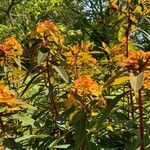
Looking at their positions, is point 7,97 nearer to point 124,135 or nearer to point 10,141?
point 10,141

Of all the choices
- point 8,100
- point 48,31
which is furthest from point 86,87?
point 48,31

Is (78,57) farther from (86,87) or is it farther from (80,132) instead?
(80,132)

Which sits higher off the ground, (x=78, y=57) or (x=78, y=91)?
(x=78, y=57)

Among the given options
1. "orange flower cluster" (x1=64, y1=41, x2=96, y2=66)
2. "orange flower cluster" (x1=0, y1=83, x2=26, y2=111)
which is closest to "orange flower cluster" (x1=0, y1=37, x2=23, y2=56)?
"orange flower cluster" (x1=64, y1=41, x2=96, y2=66)

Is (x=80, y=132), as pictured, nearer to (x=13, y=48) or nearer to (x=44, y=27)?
(x=44, y=27)

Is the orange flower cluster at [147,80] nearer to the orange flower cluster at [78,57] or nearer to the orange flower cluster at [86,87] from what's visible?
the orange flower cluster at [86,87]

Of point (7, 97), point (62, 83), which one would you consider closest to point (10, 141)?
point (7, 97)

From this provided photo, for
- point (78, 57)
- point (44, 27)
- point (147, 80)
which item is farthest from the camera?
point (78, 57)

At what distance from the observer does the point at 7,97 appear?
1804 mm

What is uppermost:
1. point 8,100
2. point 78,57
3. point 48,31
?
point 48,31

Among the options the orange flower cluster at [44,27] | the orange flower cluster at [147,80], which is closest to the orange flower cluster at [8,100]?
the orange flower cluster at [147,80]

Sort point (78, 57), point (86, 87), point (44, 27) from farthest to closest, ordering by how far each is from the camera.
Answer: point (78, 57) < point (44, 27) < point (86, 87)

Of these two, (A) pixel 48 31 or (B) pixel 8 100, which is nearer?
(B) pixel 8 100

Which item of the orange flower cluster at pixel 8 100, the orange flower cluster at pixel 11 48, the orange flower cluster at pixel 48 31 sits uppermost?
the orange flower cluster at pixel 48 31
